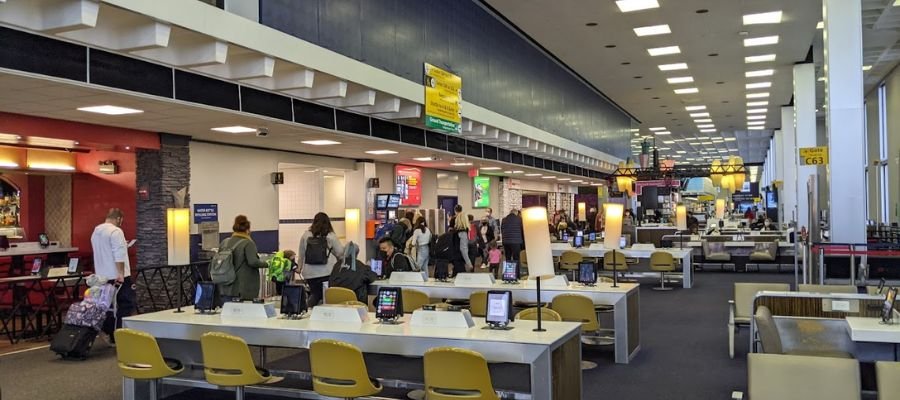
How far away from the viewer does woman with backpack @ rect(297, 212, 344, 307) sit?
8705 millimetres

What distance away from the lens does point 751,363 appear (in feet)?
12.9

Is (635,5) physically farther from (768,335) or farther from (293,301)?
(293,301)

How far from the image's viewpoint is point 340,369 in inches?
181

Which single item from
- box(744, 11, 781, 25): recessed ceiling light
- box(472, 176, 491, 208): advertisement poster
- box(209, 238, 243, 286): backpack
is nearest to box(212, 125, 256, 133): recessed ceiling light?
box(209, 238, 243, 286): backpack

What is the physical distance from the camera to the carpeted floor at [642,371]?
6.14 meters

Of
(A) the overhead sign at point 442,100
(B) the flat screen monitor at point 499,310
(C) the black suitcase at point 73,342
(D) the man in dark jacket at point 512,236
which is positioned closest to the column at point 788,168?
(D) the man in dark jacket at point 512,236

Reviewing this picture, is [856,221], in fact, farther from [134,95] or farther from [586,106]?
[586,106]

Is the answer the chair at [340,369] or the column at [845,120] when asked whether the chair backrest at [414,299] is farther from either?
the column at [845,120]

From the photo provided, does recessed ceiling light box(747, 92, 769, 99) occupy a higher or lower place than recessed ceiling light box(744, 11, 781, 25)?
lower

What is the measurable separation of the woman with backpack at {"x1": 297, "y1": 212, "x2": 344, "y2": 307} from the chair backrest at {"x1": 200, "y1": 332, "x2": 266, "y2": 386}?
3715mm

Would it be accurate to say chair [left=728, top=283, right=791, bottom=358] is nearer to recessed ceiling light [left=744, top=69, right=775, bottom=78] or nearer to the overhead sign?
the overhead sign

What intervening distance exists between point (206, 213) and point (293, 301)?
5763 millimetres

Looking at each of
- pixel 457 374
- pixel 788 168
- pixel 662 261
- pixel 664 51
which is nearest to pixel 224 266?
pixel 457 374

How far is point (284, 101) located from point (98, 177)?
157 inches
